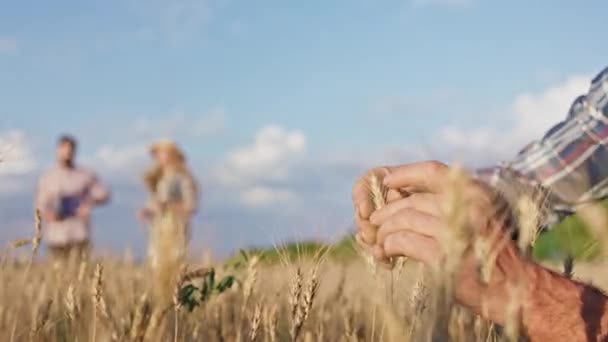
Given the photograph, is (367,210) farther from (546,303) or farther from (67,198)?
(67,198)

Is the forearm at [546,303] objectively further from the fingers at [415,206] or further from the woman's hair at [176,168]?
the woman's hair at [176,168]

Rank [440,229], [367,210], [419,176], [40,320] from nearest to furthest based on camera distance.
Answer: [440,229]
[419,176]
[367,210]
[40,320]

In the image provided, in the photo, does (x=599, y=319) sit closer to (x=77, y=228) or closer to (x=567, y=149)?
(x=567, y=149)

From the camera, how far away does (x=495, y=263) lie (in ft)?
5.16

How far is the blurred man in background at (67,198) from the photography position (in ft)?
25.8

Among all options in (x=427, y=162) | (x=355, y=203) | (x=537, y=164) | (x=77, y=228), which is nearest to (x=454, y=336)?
(x=537, y=164)

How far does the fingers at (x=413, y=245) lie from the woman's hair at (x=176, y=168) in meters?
6.51

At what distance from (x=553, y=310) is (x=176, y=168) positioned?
675cm

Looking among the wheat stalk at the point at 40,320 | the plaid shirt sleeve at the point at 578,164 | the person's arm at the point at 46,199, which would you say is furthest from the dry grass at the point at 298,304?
the person's arm at the point at 46,199

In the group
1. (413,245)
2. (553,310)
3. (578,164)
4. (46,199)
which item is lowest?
(553,310)

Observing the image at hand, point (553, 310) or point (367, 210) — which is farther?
point (367, 210)

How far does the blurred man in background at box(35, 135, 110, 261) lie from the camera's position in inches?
310

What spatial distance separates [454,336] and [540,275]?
112cm

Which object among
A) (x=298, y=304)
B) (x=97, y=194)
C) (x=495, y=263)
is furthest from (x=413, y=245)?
(x=97, y=194)
